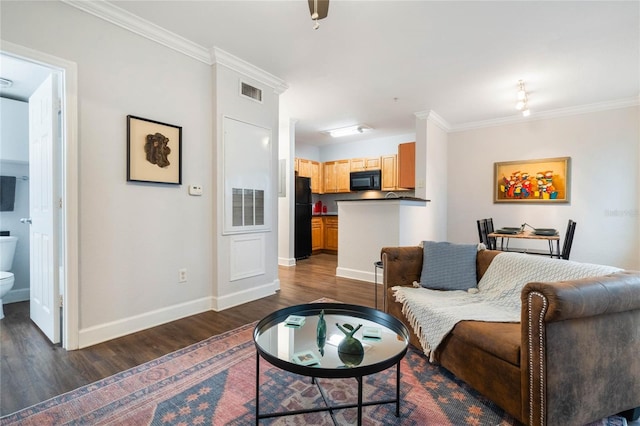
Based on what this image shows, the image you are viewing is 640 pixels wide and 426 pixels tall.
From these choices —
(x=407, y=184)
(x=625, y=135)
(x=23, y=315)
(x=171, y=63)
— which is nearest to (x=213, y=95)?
(x=171, y=63)

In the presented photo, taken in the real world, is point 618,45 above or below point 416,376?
above

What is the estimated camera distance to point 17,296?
11.2 feet

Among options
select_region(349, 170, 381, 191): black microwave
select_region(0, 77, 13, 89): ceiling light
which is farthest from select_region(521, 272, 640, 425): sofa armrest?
select_region(349, 170, 381, 191): black microwave

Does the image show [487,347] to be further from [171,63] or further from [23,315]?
[23,315]

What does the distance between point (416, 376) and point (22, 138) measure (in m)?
4.60

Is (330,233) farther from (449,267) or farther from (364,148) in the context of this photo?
(449,267)

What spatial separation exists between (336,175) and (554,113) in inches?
171

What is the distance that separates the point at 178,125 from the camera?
114 inches

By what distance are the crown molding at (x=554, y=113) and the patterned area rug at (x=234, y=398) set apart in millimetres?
4775

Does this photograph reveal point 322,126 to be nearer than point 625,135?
No

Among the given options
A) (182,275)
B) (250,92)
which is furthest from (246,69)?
(182,275)

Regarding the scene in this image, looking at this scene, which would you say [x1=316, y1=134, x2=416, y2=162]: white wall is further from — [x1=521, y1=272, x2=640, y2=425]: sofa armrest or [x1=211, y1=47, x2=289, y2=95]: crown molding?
[x1=521, y1=272, x2=640, y2=425]: sofa armrest

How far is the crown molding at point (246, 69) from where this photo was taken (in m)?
3.09

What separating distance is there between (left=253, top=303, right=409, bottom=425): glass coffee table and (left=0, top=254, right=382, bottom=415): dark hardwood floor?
1.14 meters
